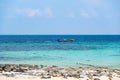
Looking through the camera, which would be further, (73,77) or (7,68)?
(7,68)

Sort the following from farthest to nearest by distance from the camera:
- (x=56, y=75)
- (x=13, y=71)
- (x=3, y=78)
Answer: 1. (x=13, y=71)
2. (x=56, y=75)
3. (x=3, y=78)

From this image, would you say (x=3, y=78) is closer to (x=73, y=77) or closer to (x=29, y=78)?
(x=29, y=78)

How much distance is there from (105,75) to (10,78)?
23.9ft

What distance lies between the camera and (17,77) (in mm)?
23641

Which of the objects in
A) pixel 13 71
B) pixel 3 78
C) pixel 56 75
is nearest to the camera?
pixel 3 78

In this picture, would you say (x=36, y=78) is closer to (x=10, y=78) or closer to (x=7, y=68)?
(x=10, y=78)

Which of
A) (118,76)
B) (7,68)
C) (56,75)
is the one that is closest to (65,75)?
(56,75)

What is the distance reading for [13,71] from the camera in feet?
88.1

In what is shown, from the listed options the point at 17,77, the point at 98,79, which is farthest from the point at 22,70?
the point at 98,79

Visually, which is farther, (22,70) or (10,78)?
(22,70)

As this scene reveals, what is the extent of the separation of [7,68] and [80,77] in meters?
7.63

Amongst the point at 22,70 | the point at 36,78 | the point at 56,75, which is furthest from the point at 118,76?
the point at 22,70

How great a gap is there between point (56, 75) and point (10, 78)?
3.59 metres

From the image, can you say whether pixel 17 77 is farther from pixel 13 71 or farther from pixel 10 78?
pixel 13 71
